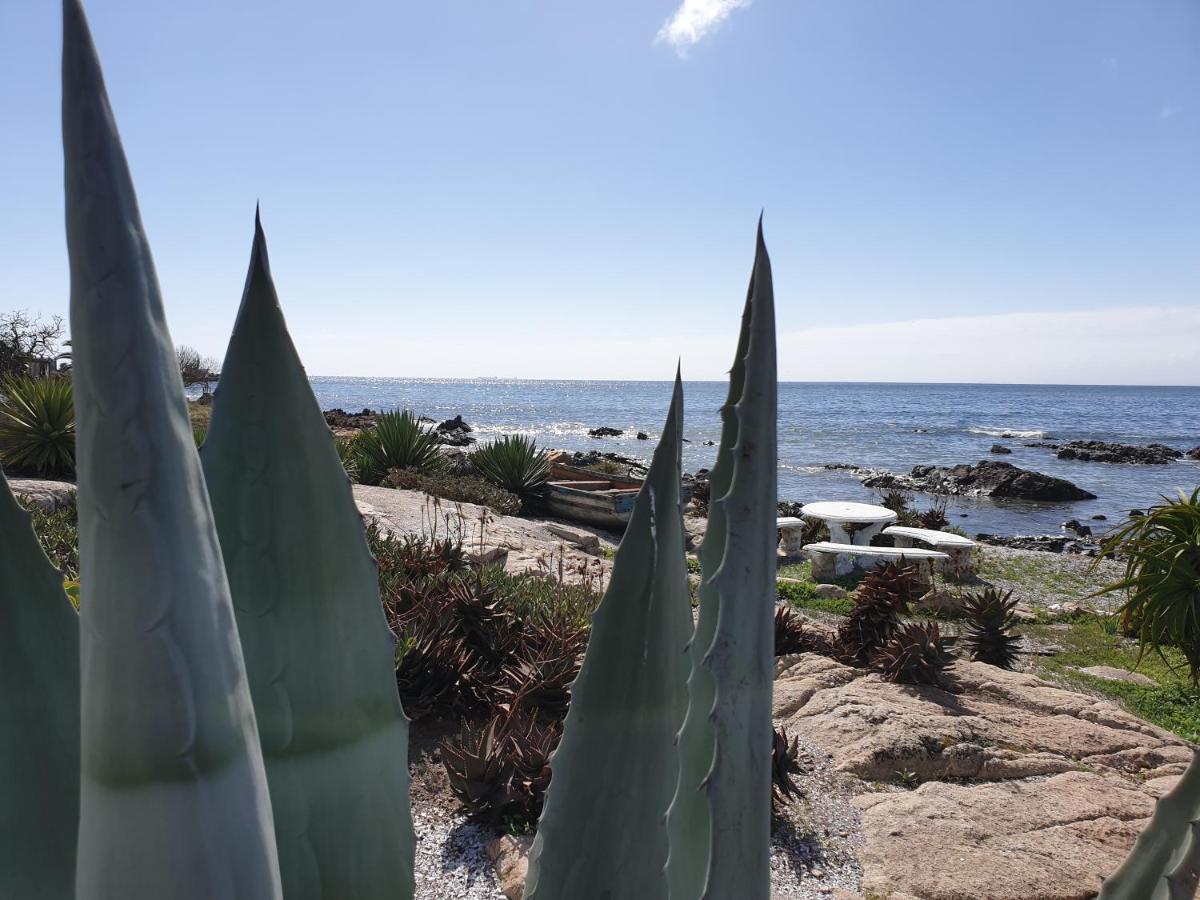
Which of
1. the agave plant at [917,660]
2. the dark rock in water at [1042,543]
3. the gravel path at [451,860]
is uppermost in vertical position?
the agave plant at [917,660]

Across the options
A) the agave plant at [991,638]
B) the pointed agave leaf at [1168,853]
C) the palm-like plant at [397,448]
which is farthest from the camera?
the palm-like plant at [397,448]

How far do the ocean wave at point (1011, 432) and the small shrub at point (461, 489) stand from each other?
51183 millimetres

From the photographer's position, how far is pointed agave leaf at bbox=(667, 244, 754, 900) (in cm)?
89

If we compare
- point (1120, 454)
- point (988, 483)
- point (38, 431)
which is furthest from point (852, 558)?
point (1120, 454)

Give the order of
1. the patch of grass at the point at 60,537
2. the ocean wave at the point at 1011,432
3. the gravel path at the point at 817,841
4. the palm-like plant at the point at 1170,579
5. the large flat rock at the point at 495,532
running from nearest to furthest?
the gravel path at the point at 817,841, the palm-like plant at the point at 1170,579, the patch of grass at the point at 60,537, the large flat rock at the point at 495,532, the ocean wave at the point at 1011,432

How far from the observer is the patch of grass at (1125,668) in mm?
6176

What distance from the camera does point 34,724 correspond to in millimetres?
920

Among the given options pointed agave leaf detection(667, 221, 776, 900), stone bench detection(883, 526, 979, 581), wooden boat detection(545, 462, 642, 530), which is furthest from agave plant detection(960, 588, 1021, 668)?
wooden boat detection(545, 462, 642, 530)

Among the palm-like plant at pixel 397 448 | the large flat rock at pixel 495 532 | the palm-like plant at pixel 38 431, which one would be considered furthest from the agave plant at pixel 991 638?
the palm-like plant at pixel 38 431

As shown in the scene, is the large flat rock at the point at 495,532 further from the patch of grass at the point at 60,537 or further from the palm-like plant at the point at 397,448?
the palm-like plant at the point at 397,448

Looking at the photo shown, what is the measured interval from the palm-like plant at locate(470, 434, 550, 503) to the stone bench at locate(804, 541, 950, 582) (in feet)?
20.0

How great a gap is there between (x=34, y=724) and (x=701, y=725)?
2.65 feet

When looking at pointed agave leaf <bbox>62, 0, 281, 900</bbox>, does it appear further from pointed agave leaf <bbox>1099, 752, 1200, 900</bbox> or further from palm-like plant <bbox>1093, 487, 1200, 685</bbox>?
palm-like plant <bbox>1093, 487, 1200, 685</bbox>

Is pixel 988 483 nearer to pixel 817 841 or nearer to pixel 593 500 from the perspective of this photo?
pixel 593 500
